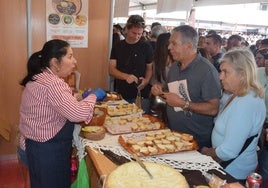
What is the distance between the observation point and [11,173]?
2.99 meters

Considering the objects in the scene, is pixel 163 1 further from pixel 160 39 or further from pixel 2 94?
pixel 2 94

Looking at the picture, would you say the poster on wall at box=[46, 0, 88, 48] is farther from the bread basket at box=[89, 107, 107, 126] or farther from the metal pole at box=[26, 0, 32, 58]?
the bread basket at box=[89, 107, 107, 126]

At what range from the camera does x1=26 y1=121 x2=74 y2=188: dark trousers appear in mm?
1717

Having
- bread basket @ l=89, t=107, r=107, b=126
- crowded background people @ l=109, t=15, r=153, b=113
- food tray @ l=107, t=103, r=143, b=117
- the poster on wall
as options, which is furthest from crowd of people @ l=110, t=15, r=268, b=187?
the poster on wall

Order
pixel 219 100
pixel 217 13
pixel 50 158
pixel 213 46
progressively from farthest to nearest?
pixel 217 13
pixel 213 46
pixel 219 100
pixel 50 158

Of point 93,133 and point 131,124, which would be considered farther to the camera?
point 131,124

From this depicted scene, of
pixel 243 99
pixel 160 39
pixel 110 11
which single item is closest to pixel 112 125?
pixel 243 99

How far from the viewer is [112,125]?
1.98 metres

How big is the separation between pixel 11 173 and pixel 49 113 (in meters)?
1.74

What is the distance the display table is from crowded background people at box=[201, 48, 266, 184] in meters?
0.15

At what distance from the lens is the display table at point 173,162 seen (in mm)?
1378

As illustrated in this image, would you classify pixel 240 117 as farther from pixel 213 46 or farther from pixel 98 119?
pixel 213 46

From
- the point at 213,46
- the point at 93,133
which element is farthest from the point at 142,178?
the point at 213,46

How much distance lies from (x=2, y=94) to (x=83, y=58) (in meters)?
1.00
